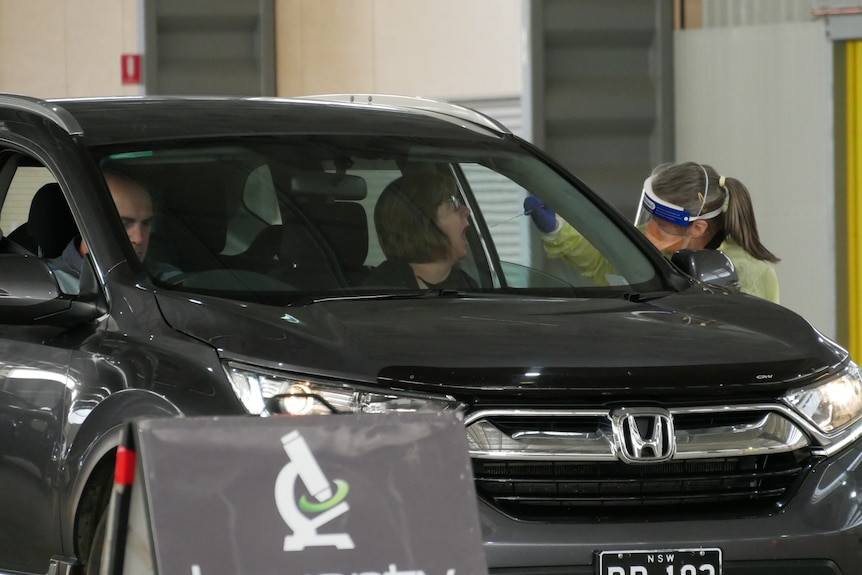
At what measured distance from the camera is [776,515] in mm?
3957

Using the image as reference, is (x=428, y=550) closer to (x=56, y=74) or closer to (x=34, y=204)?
(x=34, y=204)

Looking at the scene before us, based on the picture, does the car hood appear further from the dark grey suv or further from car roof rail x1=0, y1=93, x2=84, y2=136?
car roof rail x1=0, y1=93, x2=84, y2=136

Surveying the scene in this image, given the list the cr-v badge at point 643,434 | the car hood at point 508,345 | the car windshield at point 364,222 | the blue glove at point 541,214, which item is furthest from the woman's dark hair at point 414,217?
the cr-v badge at point 643,434

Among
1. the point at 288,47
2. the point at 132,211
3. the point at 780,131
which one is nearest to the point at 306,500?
the point at 132,211

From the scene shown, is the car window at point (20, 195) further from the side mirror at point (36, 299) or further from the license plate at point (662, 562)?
the license plate at point (662, 562)

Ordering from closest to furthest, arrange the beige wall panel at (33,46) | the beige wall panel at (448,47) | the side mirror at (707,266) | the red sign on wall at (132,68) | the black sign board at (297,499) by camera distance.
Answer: the black sign board at (297,499) < the side mirror at (707,266) < the beige wall panel at (448,47) < the red sign on wall at (132,68) < the beige wall panel at (33,46)

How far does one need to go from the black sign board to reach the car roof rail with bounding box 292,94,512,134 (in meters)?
2.35

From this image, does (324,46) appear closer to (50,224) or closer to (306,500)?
(50,224)

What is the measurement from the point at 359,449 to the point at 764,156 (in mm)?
8427

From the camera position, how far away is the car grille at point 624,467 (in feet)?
12.5

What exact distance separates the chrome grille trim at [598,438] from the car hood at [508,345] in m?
0.05

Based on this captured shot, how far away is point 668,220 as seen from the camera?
6.82m

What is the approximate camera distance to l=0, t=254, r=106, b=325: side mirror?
4215mm

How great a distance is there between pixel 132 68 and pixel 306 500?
1104 centimetres
